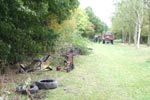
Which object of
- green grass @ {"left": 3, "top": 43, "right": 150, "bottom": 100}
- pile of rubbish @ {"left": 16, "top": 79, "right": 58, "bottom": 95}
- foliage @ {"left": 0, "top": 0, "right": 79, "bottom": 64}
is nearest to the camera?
pile of rubbish @ {"left": 16, "top": 79, "right": 58, "bottom": 95}

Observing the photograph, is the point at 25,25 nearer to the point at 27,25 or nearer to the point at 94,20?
the point at 27,25

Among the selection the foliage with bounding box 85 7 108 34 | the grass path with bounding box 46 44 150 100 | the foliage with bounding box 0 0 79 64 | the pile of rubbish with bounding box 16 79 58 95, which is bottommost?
the grass path with bounding box 46 44 150 100

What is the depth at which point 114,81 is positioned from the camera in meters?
10.3

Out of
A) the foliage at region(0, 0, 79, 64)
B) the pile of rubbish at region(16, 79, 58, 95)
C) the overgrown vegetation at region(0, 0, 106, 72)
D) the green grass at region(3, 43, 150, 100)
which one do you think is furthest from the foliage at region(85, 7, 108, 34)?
the pile of rubbish at region(16, 79, 58, 95)

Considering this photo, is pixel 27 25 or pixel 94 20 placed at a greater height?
pixel 94 20

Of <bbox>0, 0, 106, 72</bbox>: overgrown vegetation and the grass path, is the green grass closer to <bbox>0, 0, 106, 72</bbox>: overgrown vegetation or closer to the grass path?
the grass path

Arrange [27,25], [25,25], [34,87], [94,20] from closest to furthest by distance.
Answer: [34,87], [25,25], [27,25], [94,20]

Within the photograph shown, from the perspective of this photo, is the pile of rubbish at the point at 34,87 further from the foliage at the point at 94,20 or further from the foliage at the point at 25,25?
the foliage at the point at 94,20

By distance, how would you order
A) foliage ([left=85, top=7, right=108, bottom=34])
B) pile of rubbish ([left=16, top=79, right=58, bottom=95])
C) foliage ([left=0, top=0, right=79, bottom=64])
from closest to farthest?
1. pile of rubbish ([left=16, top=79, right=58, bottom=95])
2. foliage ([left=0, top=0, right=79, bottom=64])
3. foliage ([left=85, top=7, right=108, bottom=34])

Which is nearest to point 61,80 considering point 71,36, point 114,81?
point 114,81

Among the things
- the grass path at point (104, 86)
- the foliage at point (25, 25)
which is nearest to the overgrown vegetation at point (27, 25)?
the foliage at point (25, 25)

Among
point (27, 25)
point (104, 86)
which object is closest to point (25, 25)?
point (27, 25)

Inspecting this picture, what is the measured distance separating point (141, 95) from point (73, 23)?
1072 centimetres

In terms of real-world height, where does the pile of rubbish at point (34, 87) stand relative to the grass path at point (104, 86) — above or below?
above
